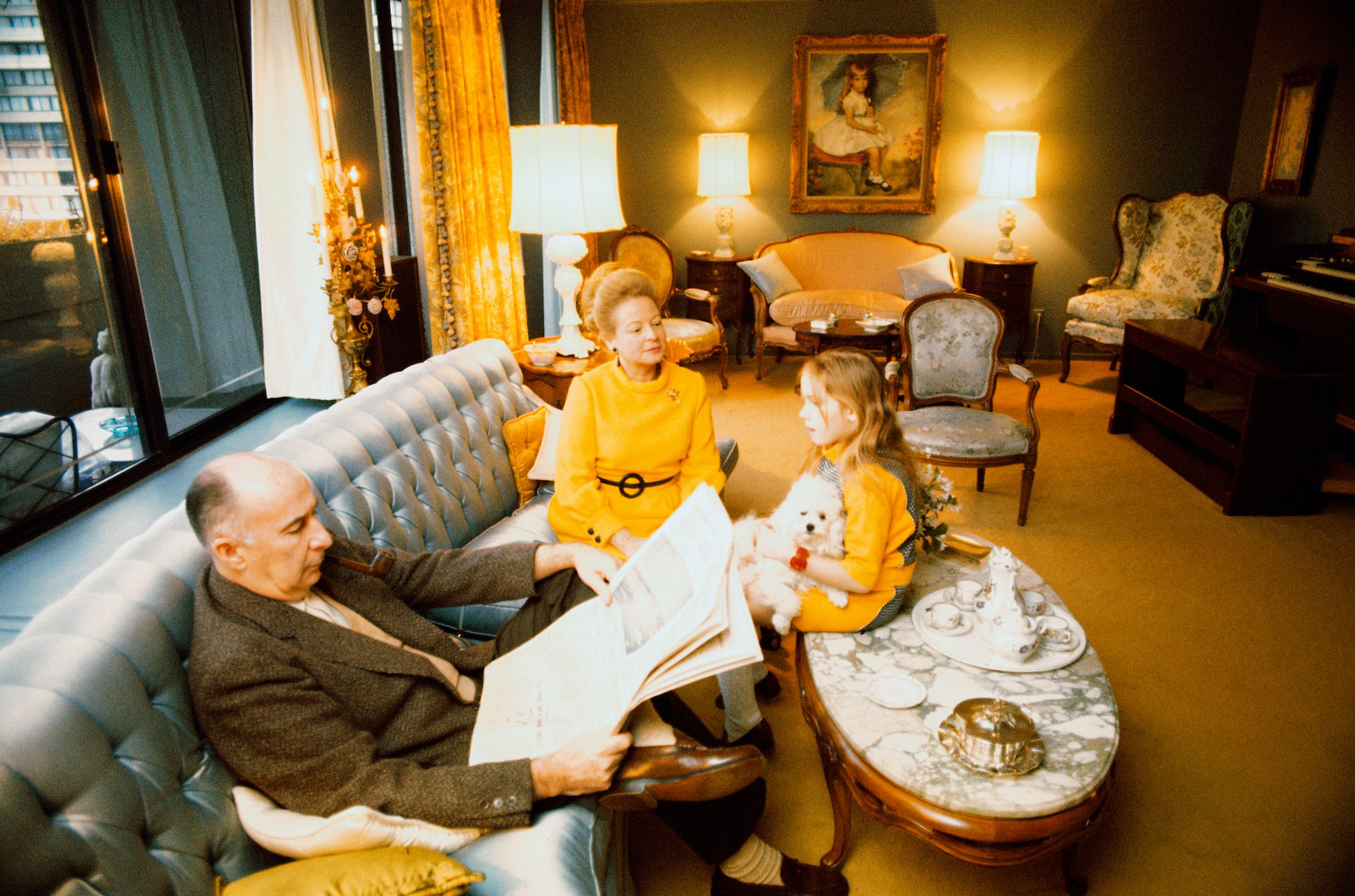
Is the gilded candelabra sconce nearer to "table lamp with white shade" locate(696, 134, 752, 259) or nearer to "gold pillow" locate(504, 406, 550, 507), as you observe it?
"gold pillow" locate(504, 406, 550, 507)

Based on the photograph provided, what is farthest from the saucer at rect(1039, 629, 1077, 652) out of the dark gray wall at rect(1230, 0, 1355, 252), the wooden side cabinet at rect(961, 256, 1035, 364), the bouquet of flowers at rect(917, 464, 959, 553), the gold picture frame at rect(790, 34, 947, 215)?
the gold picture frame at rect(790, 34, 947, 215)

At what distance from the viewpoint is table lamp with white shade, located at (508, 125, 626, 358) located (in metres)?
3.24

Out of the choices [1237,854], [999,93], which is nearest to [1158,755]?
[1237,854]

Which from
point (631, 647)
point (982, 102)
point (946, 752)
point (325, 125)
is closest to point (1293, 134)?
point (982, 102)

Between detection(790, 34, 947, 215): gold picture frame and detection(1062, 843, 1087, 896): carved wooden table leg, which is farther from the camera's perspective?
detection(790, 34, 947, 215): gold picture frame

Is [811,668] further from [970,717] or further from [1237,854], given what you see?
[1237,854]

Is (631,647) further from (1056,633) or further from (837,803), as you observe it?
(1056,633)

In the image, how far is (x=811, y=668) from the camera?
73.1 inches

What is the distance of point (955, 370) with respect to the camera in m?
3.92

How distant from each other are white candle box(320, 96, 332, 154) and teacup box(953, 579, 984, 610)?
237 cm

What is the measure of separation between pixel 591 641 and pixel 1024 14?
6.54 metres

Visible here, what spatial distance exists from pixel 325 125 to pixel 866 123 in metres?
4.83

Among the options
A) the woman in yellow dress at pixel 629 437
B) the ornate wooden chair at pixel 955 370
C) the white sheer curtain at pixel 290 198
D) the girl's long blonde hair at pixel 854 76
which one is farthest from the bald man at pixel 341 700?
the girl's long blonde hair at pixel 854 76

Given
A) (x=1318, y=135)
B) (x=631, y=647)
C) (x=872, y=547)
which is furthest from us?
(x=1318, y=135)
